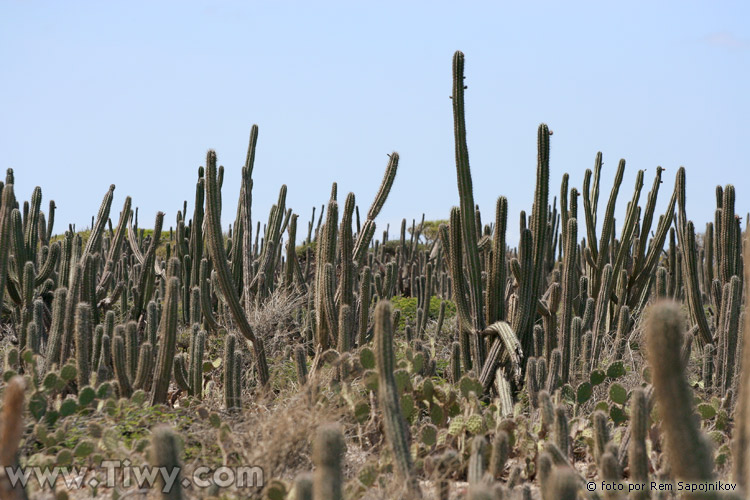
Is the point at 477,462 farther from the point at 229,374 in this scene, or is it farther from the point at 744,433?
the point at 229,374

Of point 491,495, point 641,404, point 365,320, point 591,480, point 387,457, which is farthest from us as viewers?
point 365,320

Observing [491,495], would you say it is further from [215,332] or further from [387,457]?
[215,332]

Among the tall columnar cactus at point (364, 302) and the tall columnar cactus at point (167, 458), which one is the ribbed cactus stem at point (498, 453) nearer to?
the tall columnar cactus at point (167, 458)

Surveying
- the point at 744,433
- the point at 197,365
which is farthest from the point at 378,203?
the point at 744,433

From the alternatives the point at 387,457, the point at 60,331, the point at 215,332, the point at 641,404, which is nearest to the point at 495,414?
the point at 387,457

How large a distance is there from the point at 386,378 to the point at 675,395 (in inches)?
47.9

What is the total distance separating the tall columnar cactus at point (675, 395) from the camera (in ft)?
6.52

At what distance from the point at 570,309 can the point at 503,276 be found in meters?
1.02

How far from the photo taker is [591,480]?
3568mm

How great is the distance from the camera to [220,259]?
16.2ft

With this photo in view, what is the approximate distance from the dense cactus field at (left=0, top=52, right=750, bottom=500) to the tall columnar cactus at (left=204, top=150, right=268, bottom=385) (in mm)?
14

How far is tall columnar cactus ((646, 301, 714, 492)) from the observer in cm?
199

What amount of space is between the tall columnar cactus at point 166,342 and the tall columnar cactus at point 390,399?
4.89 feet

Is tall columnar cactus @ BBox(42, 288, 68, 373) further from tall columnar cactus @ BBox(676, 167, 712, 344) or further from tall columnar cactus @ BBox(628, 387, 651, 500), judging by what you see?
tall columnar cactus @ BBox(676, 167, 712, 344)
